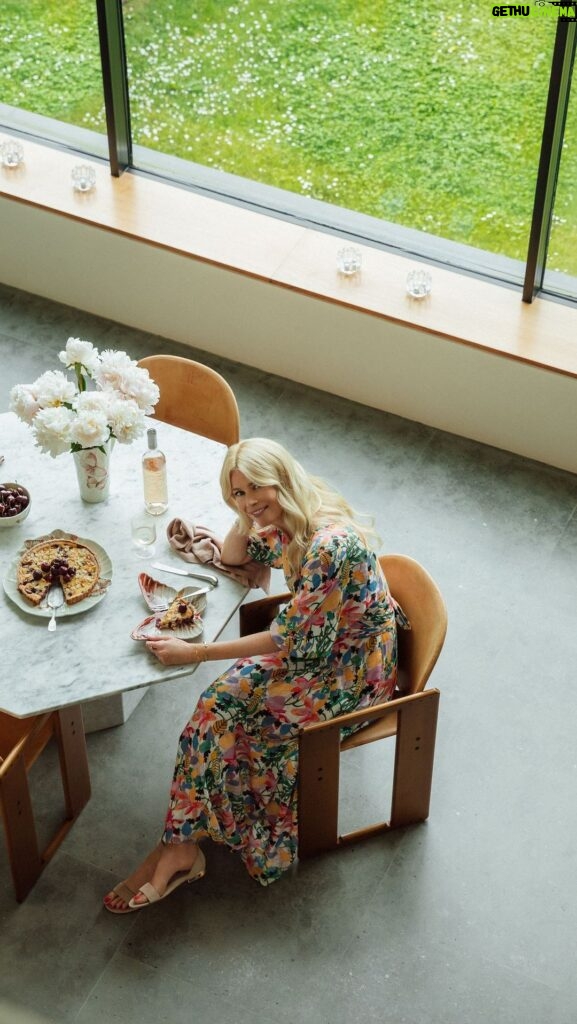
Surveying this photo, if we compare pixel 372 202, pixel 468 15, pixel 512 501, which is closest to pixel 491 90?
pixel 468 15

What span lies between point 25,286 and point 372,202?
159cm

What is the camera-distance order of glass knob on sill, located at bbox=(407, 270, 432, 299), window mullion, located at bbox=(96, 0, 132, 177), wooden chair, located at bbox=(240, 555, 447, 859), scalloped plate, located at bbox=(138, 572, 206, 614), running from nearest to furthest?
wooden chair, located at bbox=(240, 555, 447, 859), scalloped plate, located at bbox=(138, 572, 206, 614), glass knob on sill, located at bbox=(407, 270, 432, 299), window mullion, located at bbox=(96, 0, 132, 177)

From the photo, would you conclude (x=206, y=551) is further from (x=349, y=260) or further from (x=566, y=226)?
(x=566, y=226)

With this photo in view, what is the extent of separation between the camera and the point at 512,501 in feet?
15.2

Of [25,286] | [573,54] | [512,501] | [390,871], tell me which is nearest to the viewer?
[390,871]

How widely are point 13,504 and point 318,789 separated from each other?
116 centimetres

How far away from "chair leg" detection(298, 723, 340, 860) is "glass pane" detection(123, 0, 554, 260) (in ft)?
7.58

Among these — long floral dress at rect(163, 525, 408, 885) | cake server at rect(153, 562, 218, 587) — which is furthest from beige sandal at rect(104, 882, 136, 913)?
cake server at rect(153, 562, 218, 587)

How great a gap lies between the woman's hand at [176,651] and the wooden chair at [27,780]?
0.31 metres

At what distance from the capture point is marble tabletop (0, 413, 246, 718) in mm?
3131

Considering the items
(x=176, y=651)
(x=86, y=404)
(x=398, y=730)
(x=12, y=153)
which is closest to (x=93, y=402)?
(x=86, y=404)

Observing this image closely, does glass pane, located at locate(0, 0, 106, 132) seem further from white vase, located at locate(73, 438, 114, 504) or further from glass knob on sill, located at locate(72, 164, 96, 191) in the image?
white vase, located at locate(73, 438, 114, 504)

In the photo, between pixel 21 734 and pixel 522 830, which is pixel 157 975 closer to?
pixel 21 734

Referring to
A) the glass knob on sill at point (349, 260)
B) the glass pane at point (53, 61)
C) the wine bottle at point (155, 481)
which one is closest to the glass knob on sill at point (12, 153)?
the glass pane at point (53, 61)
